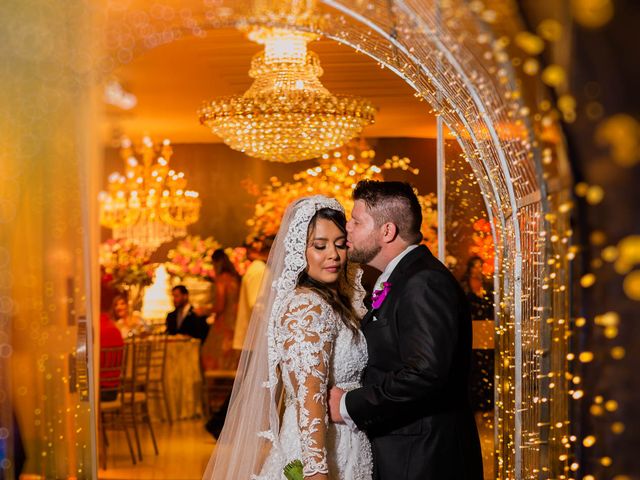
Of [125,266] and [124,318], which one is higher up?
[125,266]

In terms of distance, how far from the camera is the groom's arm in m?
3.27

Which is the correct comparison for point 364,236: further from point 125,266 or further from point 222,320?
point 125,266

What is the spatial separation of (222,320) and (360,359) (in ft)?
26.3

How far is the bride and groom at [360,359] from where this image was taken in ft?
11.0

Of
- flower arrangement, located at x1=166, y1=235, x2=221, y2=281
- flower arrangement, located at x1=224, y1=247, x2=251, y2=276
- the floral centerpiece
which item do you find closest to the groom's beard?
the floral centerpiece

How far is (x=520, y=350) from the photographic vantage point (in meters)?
3.88

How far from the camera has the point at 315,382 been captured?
338cm

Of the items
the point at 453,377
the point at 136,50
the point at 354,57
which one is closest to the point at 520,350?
the point at 453,377

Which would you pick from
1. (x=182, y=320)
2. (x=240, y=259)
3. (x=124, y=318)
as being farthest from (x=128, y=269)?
(x=240, y=259)

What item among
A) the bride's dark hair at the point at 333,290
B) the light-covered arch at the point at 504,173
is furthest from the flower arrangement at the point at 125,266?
the bride's dark hair at the point at 333,290

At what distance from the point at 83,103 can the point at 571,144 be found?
2009 mm

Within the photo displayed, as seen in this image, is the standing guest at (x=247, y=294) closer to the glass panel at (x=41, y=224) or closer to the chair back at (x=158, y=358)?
the chair back at (x=158, y=358)

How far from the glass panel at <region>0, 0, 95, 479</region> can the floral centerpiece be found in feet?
26.5

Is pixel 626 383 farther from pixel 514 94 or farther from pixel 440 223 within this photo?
pixel 440 223
